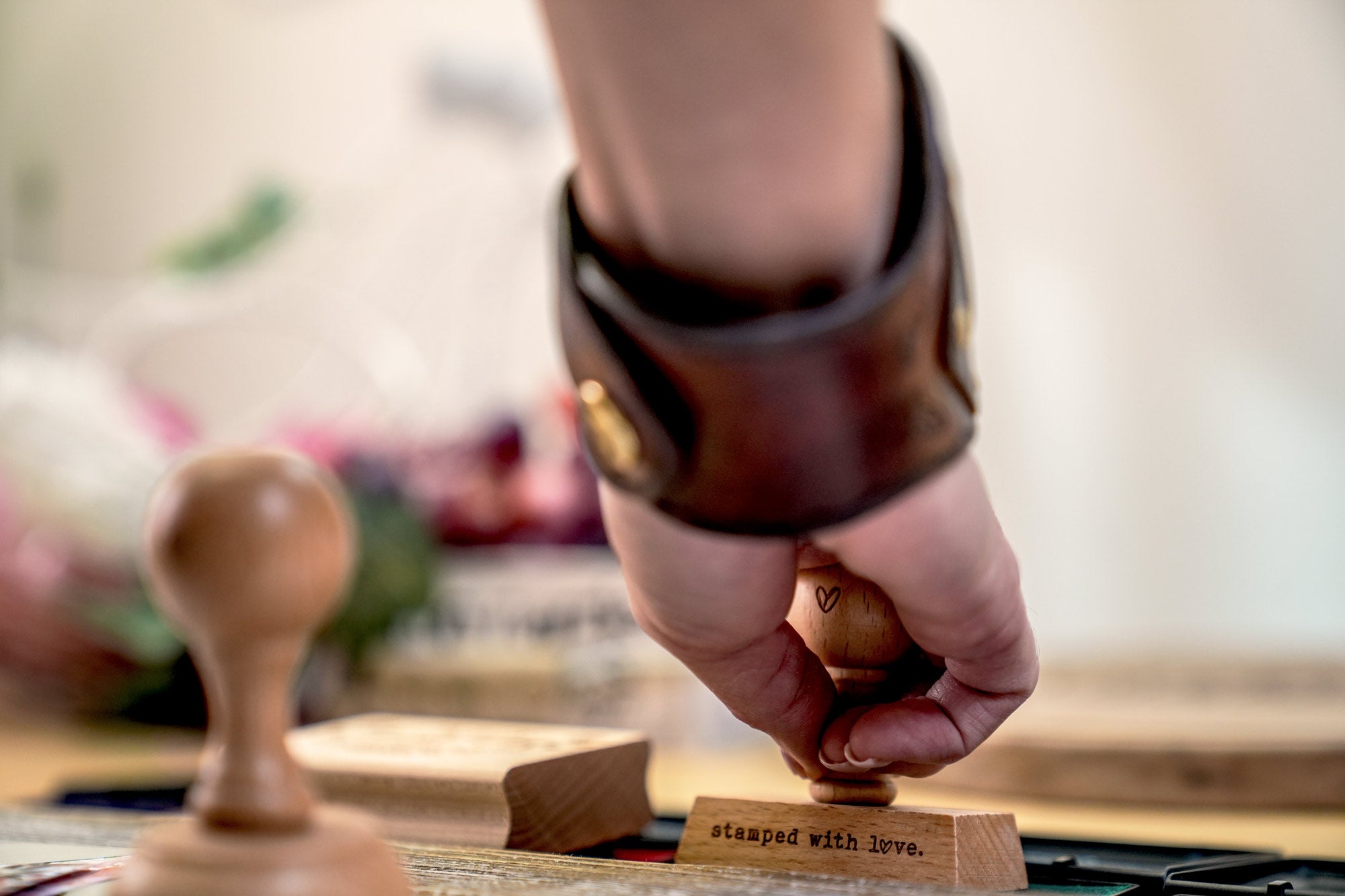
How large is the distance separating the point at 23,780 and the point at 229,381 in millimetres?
984

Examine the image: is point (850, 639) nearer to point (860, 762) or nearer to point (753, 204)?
point (860, 762)

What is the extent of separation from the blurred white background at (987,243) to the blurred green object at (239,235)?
0.03 metres

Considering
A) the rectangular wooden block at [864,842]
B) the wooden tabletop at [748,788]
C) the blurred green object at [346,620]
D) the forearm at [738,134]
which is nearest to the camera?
the forearm at [738,134]

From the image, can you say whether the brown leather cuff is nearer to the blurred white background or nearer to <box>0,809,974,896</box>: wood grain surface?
<box>0,809,974,896</box>: wood grain surface

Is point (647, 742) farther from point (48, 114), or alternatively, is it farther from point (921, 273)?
point (48, 114)

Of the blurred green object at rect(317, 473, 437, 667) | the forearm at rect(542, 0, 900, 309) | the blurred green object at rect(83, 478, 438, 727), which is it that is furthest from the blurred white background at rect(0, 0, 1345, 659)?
the forearm at rect(542, 0, 900, 309)

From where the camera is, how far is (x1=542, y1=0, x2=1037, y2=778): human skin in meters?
0.23

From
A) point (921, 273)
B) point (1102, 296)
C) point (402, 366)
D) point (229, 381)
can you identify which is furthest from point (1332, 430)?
point (229, 381)

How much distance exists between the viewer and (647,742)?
50cm

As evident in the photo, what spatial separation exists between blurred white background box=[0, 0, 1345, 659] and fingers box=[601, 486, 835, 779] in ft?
2.72

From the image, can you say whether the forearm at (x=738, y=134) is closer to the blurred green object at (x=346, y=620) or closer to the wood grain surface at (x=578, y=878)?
the wood grain surface at (x=578, y=878)

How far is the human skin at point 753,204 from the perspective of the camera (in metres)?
0.23

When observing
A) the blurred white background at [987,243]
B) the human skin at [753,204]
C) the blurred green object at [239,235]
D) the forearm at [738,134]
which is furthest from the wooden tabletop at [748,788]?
the blurred green object at [239,235]

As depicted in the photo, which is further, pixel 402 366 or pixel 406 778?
pixel 402 366
